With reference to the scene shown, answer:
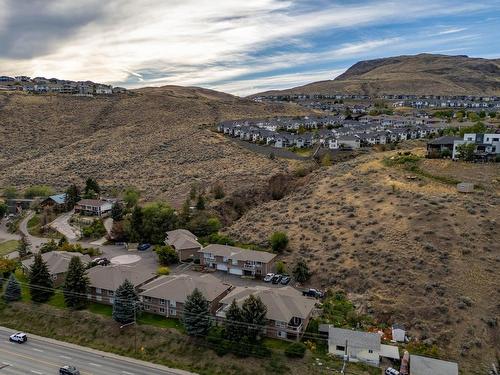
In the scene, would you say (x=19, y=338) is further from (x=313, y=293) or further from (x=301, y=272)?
(x=313, y=293)

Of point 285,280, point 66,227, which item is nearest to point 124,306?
point 285,280

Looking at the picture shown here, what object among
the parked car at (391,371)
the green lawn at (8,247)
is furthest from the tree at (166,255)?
the parked car at (391,371)

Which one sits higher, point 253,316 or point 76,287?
point 253,316

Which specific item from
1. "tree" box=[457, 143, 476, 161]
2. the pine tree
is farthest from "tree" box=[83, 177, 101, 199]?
"tree" box=[457, 143, 476, 161]

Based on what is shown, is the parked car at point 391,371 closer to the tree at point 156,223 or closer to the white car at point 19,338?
the white car at point 19,338

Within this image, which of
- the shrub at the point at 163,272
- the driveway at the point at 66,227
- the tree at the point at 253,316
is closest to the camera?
the tree at the point at 253,316

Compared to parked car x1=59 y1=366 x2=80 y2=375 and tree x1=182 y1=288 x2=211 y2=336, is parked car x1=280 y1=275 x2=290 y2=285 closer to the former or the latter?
tree x1=182 y1=288 x2=211 y2=336
